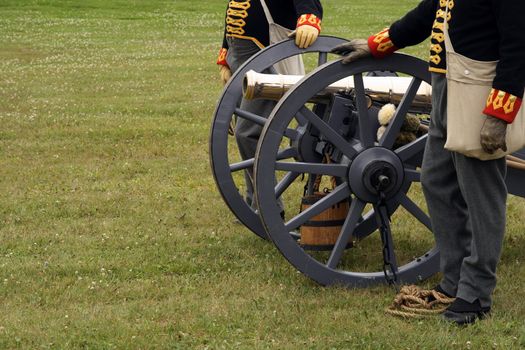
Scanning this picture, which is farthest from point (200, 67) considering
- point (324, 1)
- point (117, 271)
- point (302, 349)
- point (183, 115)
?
point (324, 1)

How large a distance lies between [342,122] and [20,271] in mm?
1837

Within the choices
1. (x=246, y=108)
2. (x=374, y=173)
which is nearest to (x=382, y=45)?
(x=374, y=173)

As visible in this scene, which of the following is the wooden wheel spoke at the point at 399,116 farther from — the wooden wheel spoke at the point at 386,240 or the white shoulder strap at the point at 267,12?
the white shoulder strap at the point at 267,12

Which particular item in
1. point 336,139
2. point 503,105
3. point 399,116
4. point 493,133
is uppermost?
point 503,105

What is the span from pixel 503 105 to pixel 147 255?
2.47 metres

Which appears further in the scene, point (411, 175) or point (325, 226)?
point (325, 226)

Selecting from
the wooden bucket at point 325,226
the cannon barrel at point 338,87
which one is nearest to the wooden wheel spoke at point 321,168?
the wooden bucket at point 325,226

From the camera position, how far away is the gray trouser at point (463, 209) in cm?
420

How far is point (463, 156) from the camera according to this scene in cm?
417

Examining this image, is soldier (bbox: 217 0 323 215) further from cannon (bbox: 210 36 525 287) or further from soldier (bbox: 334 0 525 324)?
soldier (bbox: 334 0 525 324)

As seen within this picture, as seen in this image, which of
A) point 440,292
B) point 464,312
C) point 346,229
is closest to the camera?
point 464,312

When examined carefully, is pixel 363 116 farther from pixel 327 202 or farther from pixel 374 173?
pixel 327 202

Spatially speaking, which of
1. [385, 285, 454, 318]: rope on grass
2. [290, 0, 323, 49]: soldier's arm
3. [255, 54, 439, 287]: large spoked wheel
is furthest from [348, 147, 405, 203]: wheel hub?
[290, 0, 323, 49]: soldier's arm

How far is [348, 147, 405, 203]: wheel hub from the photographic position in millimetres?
4910
